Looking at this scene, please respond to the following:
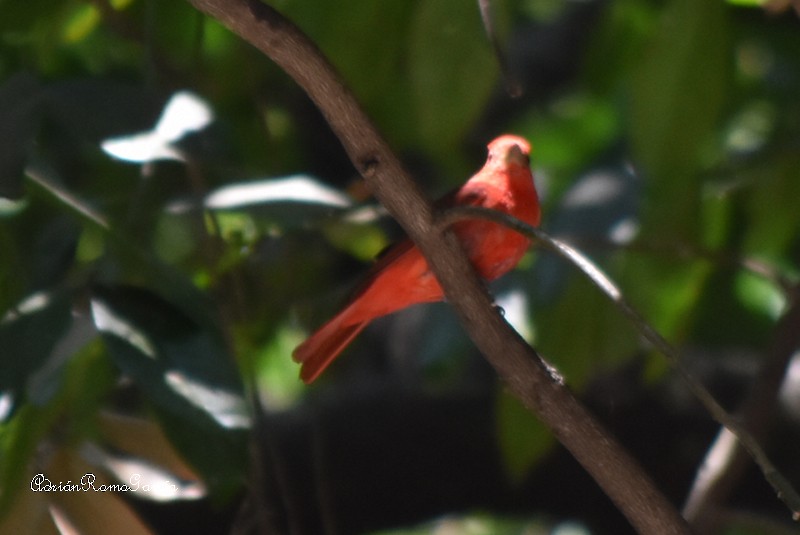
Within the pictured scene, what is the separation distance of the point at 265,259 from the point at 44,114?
1204mm

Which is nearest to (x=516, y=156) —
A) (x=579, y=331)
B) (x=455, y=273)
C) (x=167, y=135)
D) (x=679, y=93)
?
(x=679, y=93)

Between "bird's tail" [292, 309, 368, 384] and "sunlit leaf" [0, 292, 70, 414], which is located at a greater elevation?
"bird's tail" [292, 309, 368, 384]

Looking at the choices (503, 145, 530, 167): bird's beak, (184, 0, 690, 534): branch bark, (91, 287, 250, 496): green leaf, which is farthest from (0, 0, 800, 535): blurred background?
(184, 0, 690, 534): branch bark

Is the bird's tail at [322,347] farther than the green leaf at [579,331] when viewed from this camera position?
No

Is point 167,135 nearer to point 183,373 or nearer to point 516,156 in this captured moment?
point 183,373

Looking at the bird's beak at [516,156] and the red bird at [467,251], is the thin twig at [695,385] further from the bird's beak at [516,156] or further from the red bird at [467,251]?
the bird's beak at [516,156]

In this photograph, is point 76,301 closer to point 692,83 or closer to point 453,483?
point 692,83

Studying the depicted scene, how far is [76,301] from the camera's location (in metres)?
2.17

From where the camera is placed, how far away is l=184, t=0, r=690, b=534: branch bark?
5.65ft

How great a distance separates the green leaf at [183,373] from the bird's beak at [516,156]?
965 mm

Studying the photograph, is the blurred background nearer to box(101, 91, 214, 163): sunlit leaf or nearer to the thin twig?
box(101, 91, 214, 163): sunlit leaf

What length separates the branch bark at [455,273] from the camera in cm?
172

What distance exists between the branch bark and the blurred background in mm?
229

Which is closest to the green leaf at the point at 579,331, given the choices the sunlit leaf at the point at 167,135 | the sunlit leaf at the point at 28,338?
the sunlit leaf at the point at 167,135
